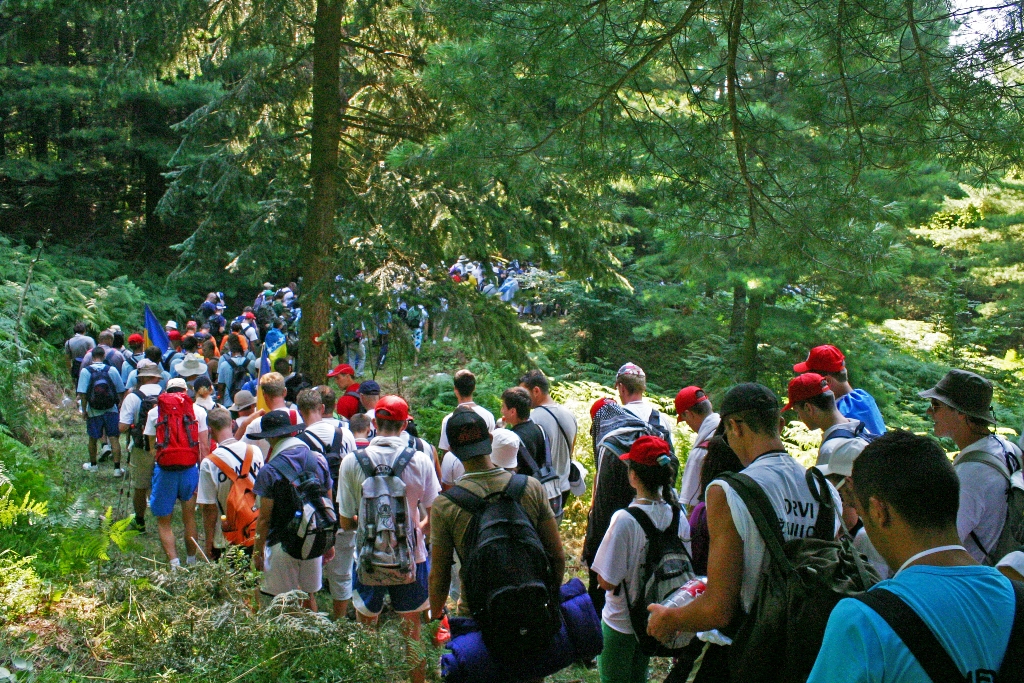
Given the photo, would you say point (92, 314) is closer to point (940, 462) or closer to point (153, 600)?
point (153, 600)

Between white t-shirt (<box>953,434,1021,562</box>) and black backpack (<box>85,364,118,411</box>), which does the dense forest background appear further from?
white t-shirt (<box>953,434,1021,562</box>)

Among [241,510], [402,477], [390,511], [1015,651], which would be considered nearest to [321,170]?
[241,510]

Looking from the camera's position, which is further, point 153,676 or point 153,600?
point 153,600

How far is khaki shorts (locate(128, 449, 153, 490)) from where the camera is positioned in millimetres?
7447

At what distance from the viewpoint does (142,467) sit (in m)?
7.48

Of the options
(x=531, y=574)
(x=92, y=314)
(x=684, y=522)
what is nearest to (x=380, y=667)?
(x=531, y=574)

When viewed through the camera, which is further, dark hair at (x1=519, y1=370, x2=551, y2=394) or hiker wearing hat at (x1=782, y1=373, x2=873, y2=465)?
dark hair at (x1=519, y1=370, x2=551, y2=394)

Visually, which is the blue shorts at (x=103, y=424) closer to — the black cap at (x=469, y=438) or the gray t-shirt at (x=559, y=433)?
the gray t-shirt at (x=559, y=433)

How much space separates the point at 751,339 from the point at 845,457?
10.2 m

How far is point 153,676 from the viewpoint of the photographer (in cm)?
322

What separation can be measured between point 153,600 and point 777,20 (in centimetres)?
539

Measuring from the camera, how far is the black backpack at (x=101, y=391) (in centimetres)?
915

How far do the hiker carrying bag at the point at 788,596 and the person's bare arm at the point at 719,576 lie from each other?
0.07 metres

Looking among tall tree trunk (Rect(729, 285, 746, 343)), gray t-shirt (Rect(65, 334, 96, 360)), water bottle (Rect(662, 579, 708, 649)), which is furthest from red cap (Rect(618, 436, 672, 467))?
tall tree trunk (Rect(729, 285, 746, 343))
